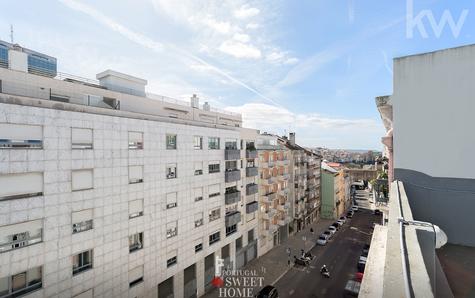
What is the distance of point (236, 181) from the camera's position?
29453 mm

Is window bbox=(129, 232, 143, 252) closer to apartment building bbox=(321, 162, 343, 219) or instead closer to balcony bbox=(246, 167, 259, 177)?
balcony bbox=(246, 167, 259, 177)

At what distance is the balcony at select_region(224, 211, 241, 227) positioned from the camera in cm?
2766

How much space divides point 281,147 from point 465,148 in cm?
3303

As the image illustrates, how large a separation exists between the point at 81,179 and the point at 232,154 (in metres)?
16.0

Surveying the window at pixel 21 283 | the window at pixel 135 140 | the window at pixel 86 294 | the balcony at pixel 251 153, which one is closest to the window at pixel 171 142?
the window at pixel 135 140

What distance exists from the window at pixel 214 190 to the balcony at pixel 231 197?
3.99 feet

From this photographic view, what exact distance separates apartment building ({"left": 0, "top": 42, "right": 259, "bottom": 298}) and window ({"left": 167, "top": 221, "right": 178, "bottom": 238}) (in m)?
0.13

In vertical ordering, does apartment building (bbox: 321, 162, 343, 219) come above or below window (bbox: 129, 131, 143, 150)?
below

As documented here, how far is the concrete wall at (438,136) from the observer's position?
659 centimetres

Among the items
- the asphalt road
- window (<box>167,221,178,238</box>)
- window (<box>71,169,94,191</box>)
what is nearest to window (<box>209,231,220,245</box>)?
window (<box>167,221,178,238</box>)

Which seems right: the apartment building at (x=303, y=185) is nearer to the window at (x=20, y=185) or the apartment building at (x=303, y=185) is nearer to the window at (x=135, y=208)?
the window at (x=135, y=208)

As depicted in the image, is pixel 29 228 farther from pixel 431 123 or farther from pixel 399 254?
pixel 431 123

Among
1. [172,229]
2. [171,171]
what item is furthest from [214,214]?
[171,171]

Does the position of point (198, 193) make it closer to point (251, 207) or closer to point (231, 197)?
point (231, 197)
